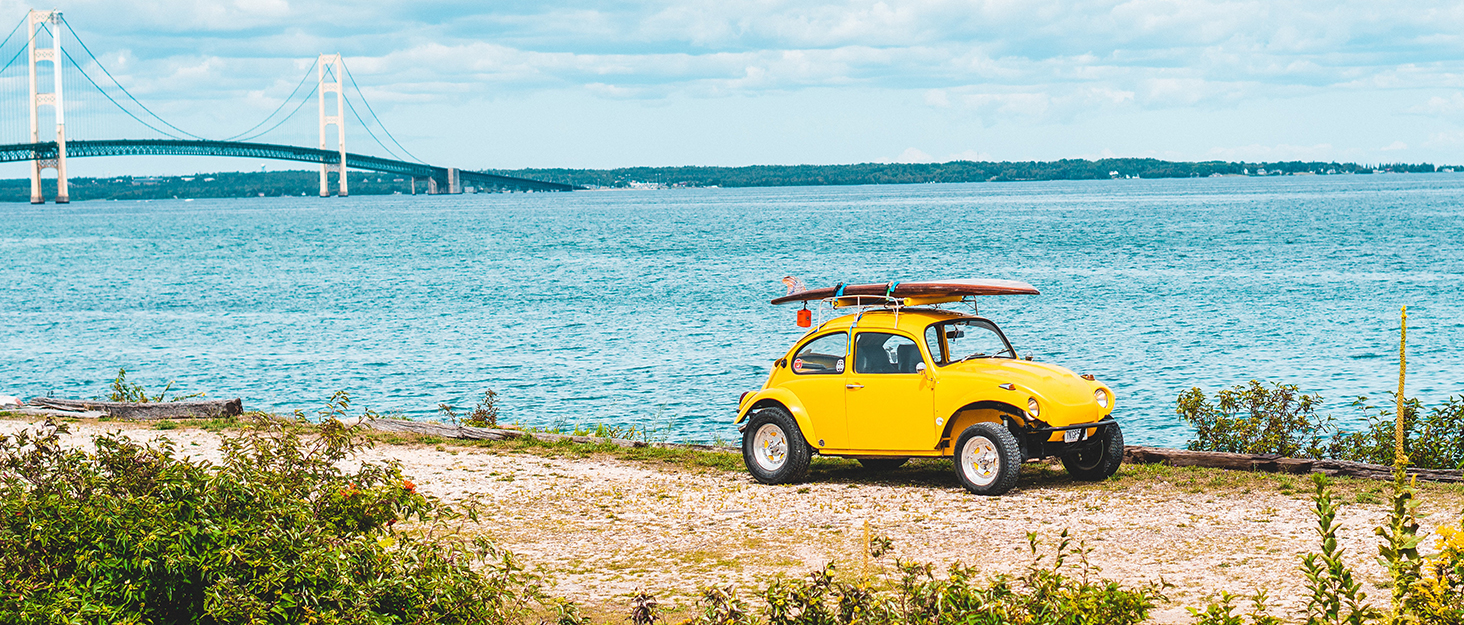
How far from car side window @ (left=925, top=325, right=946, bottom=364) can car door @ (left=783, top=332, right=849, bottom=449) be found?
0.73m

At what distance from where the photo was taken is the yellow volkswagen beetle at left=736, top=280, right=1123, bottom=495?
11430 mm

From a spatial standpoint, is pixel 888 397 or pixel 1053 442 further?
pixel 888 397

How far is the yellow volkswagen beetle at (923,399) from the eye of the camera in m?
11.4

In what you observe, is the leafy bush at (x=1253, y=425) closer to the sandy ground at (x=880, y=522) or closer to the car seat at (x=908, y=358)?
the sandy ground at (x=880, y=522)

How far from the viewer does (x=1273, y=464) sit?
1206 cm

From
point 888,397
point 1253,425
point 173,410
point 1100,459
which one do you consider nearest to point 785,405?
point 888,397

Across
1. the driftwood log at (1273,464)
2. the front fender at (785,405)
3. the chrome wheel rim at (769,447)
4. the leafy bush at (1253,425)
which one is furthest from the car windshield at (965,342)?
the leafy bush at (1253,425)

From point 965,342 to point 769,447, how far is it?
1.98 metres

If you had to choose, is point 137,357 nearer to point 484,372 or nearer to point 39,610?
point 484,372

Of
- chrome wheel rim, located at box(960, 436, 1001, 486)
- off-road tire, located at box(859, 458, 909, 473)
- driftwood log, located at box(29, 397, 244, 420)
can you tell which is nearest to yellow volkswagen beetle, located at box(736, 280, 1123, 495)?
chrome wheel rim, located at box(960, 436, 1001, 486)

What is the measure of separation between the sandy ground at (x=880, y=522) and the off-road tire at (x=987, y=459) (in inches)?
6.5

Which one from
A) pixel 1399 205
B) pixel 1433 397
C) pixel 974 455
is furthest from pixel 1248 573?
pixel 1399 205

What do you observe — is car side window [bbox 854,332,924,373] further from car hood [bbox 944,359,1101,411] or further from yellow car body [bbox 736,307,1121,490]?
car hood [bbox 944,359,1101,411]

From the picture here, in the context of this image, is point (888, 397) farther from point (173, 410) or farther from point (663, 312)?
point (663, 312)
